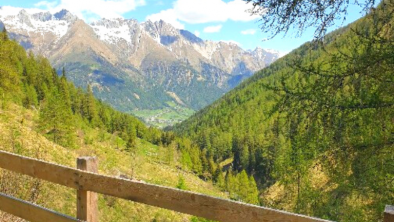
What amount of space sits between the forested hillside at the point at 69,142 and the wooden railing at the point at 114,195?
304 centimetres

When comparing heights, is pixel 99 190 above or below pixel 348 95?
below

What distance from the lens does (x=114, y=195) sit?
136 inches

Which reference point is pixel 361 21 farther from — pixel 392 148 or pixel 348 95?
pixel 392 148

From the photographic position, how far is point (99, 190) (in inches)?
140

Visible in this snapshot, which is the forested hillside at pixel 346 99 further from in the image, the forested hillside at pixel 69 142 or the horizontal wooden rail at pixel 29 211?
the forested hillside at pixel 69 142

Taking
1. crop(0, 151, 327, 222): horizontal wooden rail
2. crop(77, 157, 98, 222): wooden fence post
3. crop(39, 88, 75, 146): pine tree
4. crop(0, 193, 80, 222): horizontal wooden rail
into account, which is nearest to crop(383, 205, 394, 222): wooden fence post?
crop(0, 151, 327, 222): horizontal wooden rail

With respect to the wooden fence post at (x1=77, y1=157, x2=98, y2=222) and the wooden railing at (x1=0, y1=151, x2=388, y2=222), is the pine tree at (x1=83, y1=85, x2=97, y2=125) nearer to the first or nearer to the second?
the wooden railing at (x1=0, y1=151, x2=388, y2=222)

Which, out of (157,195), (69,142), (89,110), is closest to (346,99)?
(157,195)

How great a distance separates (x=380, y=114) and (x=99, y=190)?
426 centimetres

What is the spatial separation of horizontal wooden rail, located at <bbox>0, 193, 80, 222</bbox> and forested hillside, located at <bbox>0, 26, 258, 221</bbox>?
2.57 meters

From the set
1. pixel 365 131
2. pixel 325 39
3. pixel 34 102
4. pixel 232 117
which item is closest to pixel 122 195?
pixel 325 39

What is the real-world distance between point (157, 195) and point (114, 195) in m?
0.56

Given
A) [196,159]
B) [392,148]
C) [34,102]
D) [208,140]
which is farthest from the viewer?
[208,140]

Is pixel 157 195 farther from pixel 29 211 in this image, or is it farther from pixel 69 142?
pixel 69 142
